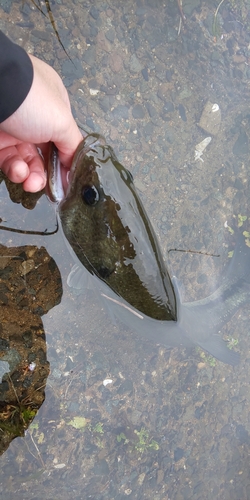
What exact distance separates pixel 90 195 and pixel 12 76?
960mm

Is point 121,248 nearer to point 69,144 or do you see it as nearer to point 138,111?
→ point 69,144

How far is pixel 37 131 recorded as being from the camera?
274 centimetres

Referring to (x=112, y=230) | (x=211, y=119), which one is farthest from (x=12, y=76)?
(x=211, y=119)

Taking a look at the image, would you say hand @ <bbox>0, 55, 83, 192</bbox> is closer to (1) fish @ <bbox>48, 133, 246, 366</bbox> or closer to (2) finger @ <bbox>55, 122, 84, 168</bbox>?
(2) finger @ <bbox>55, 122, 84, 168</bbox>

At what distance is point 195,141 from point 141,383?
2677 mm

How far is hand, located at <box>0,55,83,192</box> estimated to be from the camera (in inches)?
103

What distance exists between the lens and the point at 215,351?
13.6 ft

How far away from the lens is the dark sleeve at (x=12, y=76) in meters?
2.32

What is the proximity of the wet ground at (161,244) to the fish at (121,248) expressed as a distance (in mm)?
220

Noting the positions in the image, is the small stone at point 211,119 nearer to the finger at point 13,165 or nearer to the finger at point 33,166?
the finger at point 33,166

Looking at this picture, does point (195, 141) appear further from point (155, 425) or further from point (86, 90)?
point (155, 425)

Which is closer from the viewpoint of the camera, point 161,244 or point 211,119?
point 161,244

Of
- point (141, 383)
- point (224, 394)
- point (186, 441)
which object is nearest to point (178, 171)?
point (141, 383)

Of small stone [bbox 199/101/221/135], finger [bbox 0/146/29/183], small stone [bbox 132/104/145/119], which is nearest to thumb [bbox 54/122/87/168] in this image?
finger [bbox 0/146/29/183]
